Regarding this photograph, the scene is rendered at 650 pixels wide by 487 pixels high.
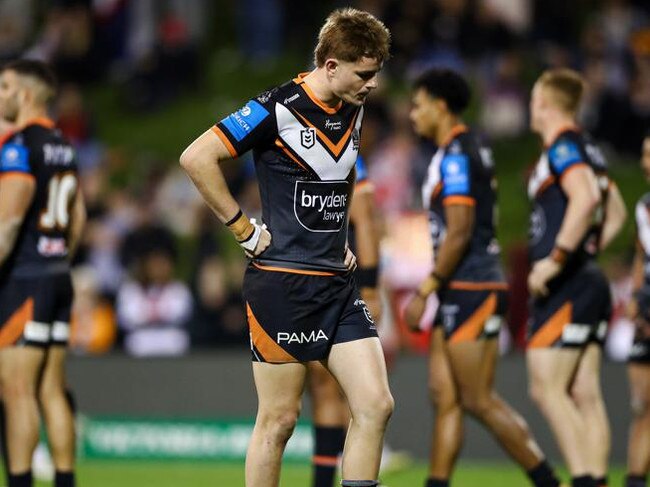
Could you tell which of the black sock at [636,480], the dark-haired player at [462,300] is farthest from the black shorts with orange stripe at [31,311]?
the black sock at [636,480]

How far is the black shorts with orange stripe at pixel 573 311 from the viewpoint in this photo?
8219mm

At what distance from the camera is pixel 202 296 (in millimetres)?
13289

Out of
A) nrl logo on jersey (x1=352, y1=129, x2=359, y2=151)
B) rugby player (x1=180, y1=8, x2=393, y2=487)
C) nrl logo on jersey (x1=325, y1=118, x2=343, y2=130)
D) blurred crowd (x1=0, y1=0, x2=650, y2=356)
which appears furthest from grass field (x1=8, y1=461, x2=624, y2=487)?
nrl logo on jersey (x1=325, y1=118, x2=343, y2=130)

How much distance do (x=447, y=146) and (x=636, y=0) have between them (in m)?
9.26

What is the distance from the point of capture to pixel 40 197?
315 inches

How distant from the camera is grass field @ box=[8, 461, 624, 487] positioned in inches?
411

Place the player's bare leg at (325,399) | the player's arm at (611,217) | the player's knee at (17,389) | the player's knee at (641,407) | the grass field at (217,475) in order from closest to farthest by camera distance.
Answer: the player's knee at (17,389), the player's bare leg at (325,399), the player's arm at (611,217), the player's knee at (641,407), the grass field at (217,475)

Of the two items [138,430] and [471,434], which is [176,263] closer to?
[138,430]

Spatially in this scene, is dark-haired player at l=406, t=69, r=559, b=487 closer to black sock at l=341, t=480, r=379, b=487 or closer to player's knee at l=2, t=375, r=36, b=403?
black sock at l=341, t=480, r=379, b=487

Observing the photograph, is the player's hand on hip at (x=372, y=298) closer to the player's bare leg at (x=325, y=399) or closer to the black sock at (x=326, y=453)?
the player's bare leg at (x=325, y=399)

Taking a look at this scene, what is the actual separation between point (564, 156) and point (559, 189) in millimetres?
218

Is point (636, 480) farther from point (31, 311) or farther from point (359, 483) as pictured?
point (31, 311)

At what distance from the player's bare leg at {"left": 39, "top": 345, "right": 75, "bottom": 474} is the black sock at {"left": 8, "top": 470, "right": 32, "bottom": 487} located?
0.20 meters

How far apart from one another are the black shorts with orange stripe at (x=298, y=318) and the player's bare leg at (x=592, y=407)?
7.61 ft
